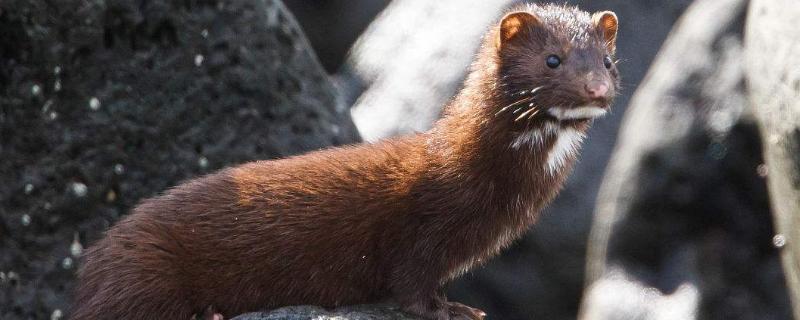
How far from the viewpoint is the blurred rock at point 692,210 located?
5547mm

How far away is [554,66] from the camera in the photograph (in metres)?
4.29

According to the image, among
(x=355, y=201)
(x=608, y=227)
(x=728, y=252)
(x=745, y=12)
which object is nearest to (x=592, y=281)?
(x=608, y=227)

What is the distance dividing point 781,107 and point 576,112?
3.83 feet

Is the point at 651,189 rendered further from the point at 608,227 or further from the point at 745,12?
the point at 745,12

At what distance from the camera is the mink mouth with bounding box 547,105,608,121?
4.25 m

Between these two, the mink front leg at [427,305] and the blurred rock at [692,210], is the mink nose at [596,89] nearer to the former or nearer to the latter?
the mink front leg at [427,305]

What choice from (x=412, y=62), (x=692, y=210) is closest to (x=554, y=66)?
(x=692, y=210)

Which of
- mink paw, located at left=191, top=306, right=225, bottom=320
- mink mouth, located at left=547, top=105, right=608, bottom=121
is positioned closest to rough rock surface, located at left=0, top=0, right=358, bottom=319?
mink paw, located at left=191, top=306, right=225, bottom=320

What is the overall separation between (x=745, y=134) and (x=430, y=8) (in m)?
2.39

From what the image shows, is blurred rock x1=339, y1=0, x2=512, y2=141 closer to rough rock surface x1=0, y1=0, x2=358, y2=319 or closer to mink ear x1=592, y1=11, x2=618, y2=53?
rough rock surface x1=0, y1=0, x2=358, y2=319

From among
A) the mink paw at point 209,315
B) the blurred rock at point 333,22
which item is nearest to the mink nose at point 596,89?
the mink paw at point 209,315

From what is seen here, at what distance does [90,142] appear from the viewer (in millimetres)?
5414

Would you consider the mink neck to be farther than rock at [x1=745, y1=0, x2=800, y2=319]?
No

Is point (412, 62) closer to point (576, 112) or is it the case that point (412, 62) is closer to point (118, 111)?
point (118, 111)
